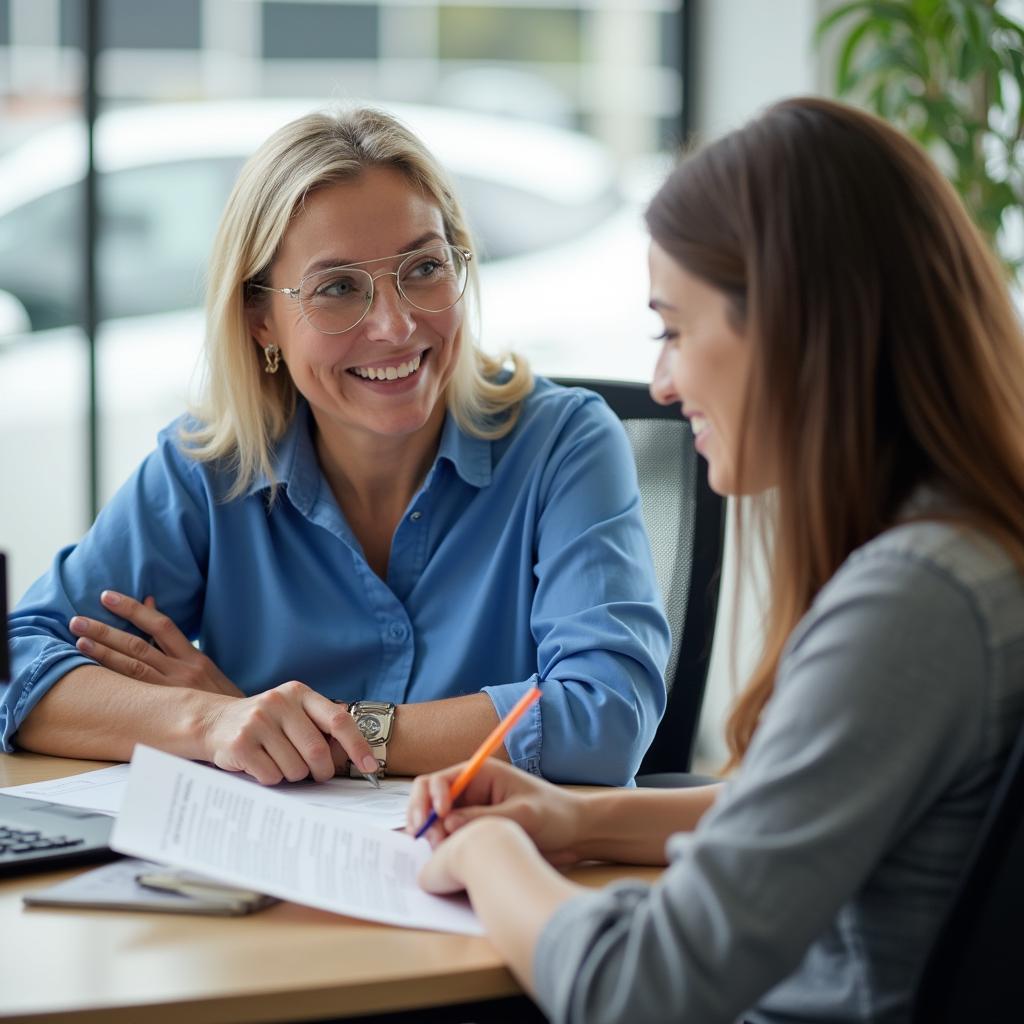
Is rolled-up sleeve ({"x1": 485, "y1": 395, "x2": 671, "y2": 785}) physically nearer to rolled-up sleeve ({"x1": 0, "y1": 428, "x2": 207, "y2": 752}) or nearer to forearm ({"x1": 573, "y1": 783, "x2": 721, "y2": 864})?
forearm ({"x1": 573, "y1": 783, "x2": 721, "y2": 864})

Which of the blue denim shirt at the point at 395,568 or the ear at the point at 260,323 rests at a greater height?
the ear at the point at 260,323

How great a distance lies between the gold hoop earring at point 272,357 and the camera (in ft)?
6.22

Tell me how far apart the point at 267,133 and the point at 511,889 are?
2945 mm

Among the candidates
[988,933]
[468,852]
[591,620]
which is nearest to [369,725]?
[591,620]

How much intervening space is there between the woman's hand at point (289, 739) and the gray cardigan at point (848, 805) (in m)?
0.51

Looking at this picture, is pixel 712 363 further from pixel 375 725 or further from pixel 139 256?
pixel 139 256

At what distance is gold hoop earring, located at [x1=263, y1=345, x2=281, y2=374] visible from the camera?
189 centimetres

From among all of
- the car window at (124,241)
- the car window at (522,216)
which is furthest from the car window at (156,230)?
the car window at (522,216)

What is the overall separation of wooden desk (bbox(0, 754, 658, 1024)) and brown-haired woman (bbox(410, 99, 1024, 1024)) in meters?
0.07

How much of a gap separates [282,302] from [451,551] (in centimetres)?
40

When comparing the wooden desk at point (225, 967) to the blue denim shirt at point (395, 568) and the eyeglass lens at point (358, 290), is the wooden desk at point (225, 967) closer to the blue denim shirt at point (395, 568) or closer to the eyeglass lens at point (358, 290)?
the blue denim shirt at point (395, 568)

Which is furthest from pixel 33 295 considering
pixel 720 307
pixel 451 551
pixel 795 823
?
pixel 795 823

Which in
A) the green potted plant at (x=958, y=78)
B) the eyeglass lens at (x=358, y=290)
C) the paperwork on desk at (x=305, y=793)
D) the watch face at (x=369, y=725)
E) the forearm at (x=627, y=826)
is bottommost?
the paperwork on desk at (x=305, y=793)

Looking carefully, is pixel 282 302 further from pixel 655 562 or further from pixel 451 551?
pixel 655 562
